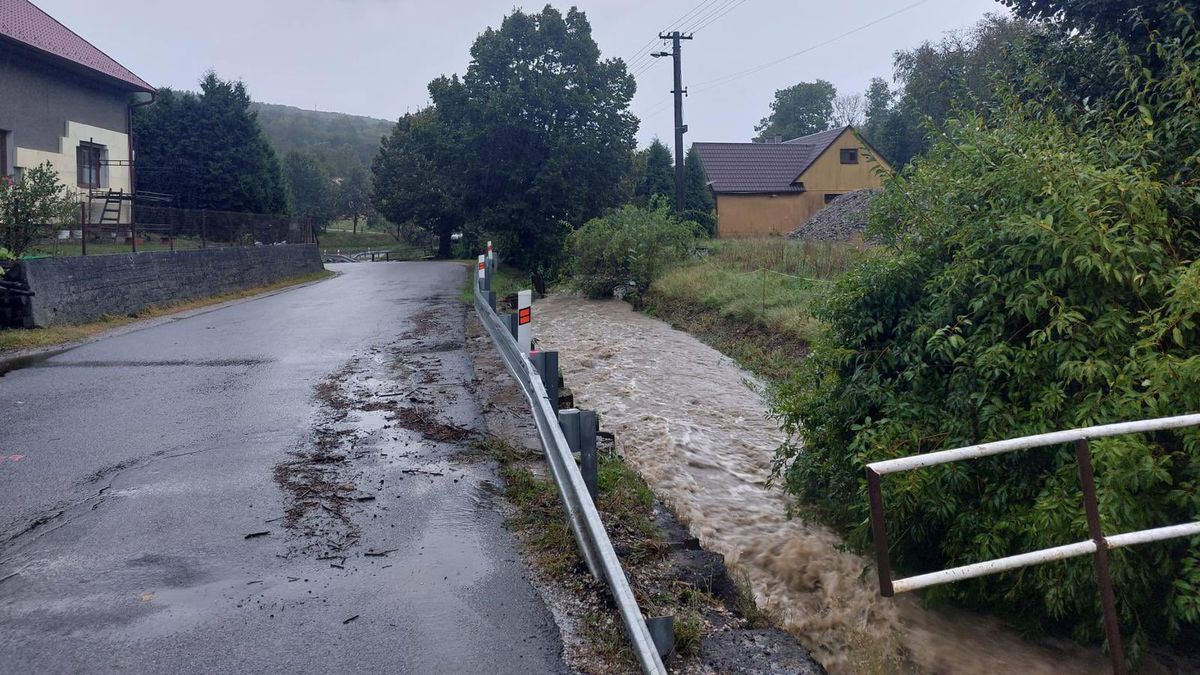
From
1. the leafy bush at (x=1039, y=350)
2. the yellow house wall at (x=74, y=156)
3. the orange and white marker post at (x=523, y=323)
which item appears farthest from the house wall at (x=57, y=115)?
the leafy bush at (x=1039, y=350)

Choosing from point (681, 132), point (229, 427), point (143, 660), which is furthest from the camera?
point (681, 132)

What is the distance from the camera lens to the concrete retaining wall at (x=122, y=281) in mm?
15914

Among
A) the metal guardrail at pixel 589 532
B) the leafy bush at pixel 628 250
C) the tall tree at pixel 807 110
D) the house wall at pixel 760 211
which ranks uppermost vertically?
the tall tree at pixel 807 110

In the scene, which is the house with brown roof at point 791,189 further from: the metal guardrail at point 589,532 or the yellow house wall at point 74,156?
the metal guardrail at point 589,532

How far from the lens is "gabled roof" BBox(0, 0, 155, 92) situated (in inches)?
1087

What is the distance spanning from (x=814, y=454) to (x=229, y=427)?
16.9 feet

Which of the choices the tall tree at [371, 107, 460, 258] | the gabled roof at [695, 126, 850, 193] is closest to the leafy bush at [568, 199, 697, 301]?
the tall tree at [371, 107, 460, 258]

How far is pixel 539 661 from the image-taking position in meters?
4.42

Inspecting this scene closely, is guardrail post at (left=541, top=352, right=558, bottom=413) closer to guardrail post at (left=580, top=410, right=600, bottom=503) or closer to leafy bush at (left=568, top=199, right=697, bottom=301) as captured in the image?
guardrail post at (left=580, top=410, right=600, bottom=503)

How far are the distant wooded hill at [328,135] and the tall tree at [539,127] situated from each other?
7605 cm

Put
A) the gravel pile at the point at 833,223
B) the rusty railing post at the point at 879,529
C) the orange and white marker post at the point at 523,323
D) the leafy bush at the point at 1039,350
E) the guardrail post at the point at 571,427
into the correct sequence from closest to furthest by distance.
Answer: the rusty railing post at the point at 879,529, the leafy bush at the point at 1039,350, the guardrail post at the point at 571,427, the orange and white marker post at the point at 523,323, the gravel pile at the point at 833,223

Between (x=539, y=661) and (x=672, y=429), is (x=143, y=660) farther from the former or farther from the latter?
(x=672, y=429)

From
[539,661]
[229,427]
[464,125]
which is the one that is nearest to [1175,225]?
[539,661]

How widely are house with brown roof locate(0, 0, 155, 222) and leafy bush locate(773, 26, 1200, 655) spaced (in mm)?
25478
